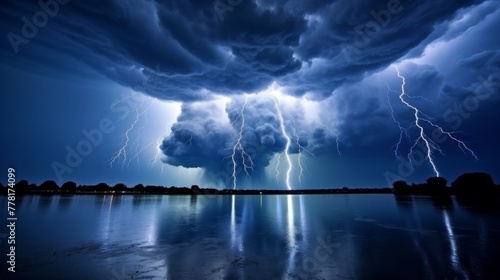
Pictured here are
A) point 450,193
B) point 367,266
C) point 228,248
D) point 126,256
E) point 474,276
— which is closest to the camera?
point 474,276

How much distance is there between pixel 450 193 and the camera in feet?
461

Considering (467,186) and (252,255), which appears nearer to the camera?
(252,255)

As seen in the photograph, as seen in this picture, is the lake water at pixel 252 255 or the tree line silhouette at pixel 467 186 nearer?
the lake water at pixel 252 255

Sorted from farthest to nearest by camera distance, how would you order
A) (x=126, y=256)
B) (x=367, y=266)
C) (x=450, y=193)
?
(x=450, y=193), (x=126, y=256), (x=367, y=266)

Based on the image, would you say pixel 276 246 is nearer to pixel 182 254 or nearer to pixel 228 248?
pixel 228 248

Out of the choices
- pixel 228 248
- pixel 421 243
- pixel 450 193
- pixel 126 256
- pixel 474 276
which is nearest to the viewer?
pixel 474 276

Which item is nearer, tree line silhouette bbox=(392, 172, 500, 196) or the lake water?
the lake water

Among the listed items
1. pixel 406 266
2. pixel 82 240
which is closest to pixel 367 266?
pixel 406 266

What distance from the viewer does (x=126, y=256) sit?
Answer: 12.8m

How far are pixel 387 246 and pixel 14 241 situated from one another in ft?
80.4

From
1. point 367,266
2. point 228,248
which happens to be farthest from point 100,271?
point 367,266

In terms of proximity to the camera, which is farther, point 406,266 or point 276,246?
point 276,246

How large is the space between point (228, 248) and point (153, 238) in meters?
6.49

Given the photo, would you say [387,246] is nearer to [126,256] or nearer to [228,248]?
[228,248]
